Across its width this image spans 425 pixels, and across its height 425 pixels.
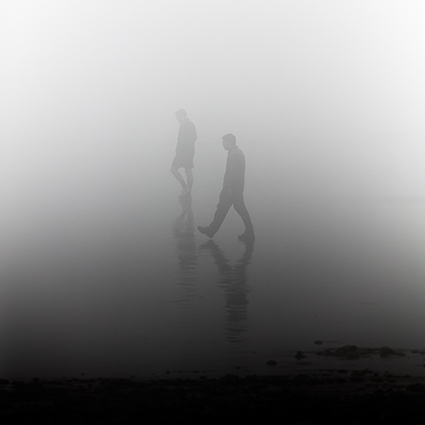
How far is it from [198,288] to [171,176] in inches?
643

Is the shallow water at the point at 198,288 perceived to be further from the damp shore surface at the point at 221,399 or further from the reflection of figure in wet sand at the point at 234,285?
the damp shore surface at the point at 221,399

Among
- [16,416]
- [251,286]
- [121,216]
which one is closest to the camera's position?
[16,416]

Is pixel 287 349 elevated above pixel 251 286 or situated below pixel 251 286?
below

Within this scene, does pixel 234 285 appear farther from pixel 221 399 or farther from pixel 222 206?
pixel 221 399

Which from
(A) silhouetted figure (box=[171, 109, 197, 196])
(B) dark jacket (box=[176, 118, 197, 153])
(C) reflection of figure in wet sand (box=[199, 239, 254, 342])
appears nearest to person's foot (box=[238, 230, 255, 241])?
(C) reflection of figure in wet sand (box=[199, 239, 254, 342])

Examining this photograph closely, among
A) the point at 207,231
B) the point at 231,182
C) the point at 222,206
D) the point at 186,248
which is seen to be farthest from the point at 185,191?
the point at 186,248

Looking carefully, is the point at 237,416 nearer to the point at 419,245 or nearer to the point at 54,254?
the point at 54,254

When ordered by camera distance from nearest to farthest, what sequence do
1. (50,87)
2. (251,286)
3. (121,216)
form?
(251,286) → (121,216) → (50,87)

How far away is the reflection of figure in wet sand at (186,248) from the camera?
12.2m

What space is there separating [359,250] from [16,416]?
8.95 metres

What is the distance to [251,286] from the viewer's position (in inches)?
473

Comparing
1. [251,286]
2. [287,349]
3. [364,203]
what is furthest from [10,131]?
[287,349]

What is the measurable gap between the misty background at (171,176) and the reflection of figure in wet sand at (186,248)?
133mm

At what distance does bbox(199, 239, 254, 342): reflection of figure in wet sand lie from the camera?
9876mm
